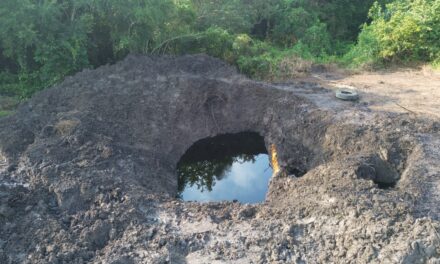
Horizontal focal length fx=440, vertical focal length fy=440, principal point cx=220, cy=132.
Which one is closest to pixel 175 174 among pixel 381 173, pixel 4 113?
pixel 381 173

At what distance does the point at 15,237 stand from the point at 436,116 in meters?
10.1

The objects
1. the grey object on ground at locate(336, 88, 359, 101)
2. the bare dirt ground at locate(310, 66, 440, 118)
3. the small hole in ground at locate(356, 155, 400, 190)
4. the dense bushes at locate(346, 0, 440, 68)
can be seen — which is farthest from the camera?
the dense bushes at locate(346, 0, 440, 68)

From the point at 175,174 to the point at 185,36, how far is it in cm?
537

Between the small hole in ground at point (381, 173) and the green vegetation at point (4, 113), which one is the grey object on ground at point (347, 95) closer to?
the small hole in ground at point (381, 173)

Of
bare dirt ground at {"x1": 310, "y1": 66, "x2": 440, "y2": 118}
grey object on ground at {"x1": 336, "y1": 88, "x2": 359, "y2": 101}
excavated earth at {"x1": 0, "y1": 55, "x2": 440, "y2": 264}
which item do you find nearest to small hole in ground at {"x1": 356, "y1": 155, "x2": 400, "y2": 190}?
excavated earth at {"x1": 0, "y1": 55, "x2": 440, "y2": 264}

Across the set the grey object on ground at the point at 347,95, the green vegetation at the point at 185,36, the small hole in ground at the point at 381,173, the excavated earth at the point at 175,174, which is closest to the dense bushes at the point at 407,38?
the green vegetation at the point at 185,36

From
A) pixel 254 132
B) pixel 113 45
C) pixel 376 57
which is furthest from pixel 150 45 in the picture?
pixel 376 57

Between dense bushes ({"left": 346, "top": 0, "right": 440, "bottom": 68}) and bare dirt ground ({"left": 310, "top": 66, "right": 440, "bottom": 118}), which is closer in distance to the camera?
bare dirt ground ({"left": 310, "top": 66, "right": 440, "bottom": 118})

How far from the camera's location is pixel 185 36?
46.9 ft

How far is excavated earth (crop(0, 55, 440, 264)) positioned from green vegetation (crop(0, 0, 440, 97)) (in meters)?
1.06

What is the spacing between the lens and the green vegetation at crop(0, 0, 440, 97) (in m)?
12.8

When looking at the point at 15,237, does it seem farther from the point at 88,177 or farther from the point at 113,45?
the point at 113,45

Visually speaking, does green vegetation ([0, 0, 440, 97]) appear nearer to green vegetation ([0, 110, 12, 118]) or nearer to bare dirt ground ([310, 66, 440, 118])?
bare dirt ground ([310, 66, 440, 118])

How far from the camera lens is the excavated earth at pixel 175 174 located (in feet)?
24.1
